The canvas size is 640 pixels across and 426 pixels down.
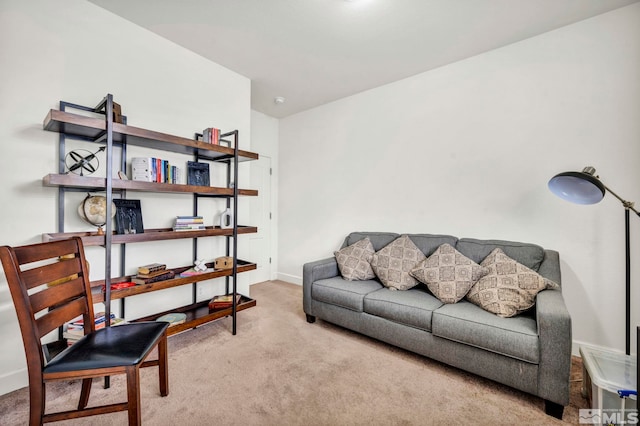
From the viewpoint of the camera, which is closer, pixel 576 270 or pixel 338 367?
pixel 338 367

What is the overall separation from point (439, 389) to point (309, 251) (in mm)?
2591

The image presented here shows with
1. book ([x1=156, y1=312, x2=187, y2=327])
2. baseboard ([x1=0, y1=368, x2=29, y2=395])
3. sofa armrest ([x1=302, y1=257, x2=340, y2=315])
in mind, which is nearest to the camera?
baseboard ([x1=0, y1=368, x2=29, y2=395])

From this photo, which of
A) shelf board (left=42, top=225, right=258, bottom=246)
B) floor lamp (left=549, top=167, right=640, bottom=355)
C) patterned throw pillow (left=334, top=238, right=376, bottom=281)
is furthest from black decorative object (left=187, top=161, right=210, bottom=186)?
floor lamp (left=549, top=167, right=640, bottom=355)

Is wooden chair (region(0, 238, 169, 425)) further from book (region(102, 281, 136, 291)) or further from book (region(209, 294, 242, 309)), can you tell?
book (region(209, 294, 242, 309))

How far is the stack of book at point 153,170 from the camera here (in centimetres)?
223

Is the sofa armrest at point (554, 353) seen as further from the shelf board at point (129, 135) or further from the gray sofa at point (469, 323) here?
the shelf board at point (129, 135)

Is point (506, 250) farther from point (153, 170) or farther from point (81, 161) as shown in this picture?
point (81, 161)

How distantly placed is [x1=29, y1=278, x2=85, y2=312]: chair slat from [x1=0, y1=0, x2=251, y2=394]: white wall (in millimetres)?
734

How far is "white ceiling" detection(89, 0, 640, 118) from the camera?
2.09m

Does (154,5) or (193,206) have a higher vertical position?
(154,5)

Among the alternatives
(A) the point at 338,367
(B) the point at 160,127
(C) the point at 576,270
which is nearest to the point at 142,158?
(B) the point at 160,127

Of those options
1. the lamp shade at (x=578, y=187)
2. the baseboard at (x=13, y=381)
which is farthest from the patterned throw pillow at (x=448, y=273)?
the baseboard at (x=13, y=381)

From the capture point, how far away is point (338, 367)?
2064mm

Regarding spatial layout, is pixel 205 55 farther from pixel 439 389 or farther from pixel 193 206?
pixel 439 389
